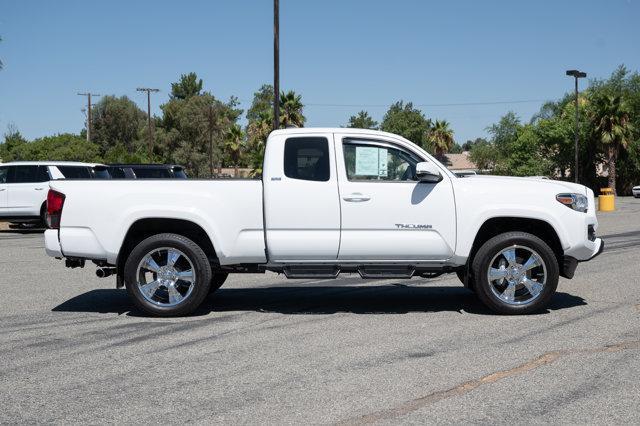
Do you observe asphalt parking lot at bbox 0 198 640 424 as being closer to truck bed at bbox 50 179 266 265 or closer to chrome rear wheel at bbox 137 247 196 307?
chrome rear wheel at bbox 137 247 196 307

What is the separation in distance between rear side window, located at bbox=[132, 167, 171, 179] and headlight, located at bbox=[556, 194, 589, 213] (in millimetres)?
12592

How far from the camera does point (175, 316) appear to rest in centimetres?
816

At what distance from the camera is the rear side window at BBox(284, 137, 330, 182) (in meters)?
8.14

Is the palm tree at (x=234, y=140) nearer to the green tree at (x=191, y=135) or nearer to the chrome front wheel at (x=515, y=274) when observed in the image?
the green tree at (x=191, y=135)

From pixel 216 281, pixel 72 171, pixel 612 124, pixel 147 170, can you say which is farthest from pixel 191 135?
pixel 216 281

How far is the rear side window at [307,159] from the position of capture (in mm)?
8141

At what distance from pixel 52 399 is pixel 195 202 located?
3.26 meters

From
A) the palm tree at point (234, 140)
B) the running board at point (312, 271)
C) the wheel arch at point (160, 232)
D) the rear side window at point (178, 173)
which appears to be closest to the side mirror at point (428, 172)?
the running board at point (312, 271)

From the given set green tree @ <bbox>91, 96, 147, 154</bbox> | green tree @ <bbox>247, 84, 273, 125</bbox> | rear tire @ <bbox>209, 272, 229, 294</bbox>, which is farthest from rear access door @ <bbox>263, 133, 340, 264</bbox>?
green tree @ <bbox>247, 84, 273, 125</bbox>

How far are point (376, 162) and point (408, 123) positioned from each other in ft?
350

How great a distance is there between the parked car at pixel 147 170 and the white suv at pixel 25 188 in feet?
5.86

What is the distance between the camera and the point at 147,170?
66.0ft

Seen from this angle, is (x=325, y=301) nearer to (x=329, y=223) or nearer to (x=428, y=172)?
(x=329, y=223)

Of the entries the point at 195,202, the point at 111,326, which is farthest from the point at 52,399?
the point at 195,202
